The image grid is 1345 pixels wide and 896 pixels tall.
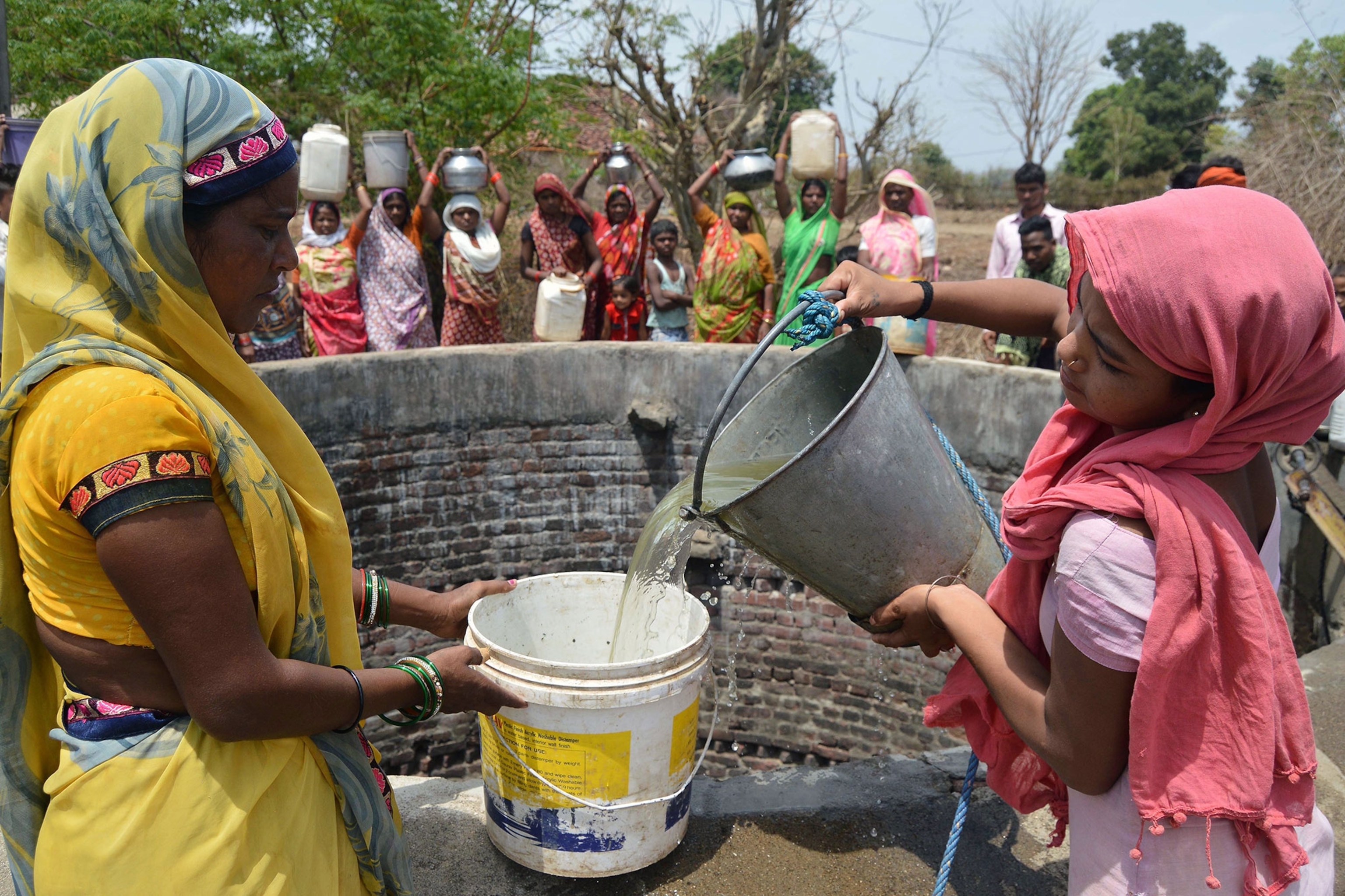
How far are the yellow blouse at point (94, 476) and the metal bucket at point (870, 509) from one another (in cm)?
87

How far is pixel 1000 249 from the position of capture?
675cm

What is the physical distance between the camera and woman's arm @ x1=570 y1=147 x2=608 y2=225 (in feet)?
23.7

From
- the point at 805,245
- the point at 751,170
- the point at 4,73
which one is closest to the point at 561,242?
the point at 751,170

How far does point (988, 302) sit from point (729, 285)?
14.6 feet

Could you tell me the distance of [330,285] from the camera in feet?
20.9

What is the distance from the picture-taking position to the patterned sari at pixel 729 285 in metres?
6.47

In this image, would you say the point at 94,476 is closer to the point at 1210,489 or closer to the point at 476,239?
the point at 1210,489

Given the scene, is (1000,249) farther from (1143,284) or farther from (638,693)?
(1143,284)

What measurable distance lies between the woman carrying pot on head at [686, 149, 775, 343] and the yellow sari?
5194mm

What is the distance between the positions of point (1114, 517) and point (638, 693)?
130 cm

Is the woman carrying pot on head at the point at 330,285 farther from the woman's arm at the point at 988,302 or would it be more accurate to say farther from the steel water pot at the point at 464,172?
the woman's arm at the point at 988,302

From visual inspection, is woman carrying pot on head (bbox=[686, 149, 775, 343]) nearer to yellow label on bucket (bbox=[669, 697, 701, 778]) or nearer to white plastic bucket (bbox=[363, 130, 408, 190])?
white plastic bucket (bbox=[363, 130, 408, 190])

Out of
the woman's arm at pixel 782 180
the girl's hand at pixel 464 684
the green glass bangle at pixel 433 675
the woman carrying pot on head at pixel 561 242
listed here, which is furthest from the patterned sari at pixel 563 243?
the green glass bangle at pixel 433 675

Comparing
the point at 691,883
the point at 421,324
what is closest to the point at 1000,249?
the point at 421,324
